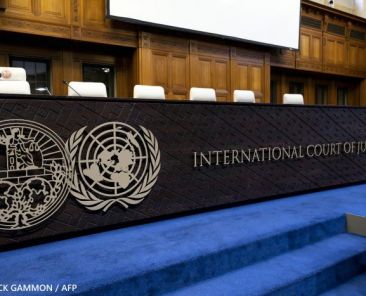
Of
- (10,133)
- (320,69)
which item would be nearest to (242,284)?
(10,133)

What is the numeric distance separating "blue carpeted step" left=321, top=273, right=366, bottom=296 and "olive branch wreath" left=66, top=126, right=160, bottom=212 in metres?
1.16

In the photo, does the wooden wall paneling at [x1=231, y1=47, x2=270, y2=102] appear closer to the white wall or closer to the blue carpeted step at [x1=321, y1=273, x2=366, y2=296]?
the white wall

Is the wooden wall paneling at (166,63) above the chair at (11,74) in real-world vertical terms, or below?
above

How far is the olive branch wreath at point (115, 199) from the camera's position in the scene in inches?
78.6

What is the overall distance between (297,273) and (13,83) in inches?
76.2

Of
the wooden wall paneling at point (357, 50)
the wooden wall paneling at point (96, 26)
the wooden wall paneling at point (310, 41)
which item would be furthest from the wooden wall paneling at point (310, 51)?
the wooden wall paneling at point (96, 26)

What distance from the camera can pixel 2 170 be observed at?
1.80 metres

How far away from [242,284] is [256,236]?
36 cm

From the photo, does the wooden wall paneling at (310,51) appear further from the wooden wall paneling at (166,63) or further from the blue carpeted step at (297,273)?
the blue carpeted step at (297,273)

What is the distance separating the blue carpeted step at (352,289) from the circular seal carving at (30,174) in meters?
1.53

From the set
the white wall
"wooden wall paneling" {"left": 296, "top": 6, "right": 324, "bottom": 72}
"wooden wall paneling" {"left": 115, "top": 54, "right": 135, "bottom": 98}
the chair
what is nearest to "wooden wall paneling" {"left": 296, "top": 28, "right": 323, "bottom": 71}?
"wooden wall paneling" {"left": 296, "top": 6, "right": 324, "bottom": 72}

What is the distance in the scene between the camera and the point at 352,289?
6.47 ft

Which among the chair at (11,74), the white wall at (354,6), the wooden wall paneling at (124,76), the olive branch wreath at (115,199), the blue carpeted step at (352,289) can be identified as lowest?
the blue carpeted step at (352,289)

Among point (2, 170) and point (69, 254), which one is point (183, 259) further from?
point (2, 170)
